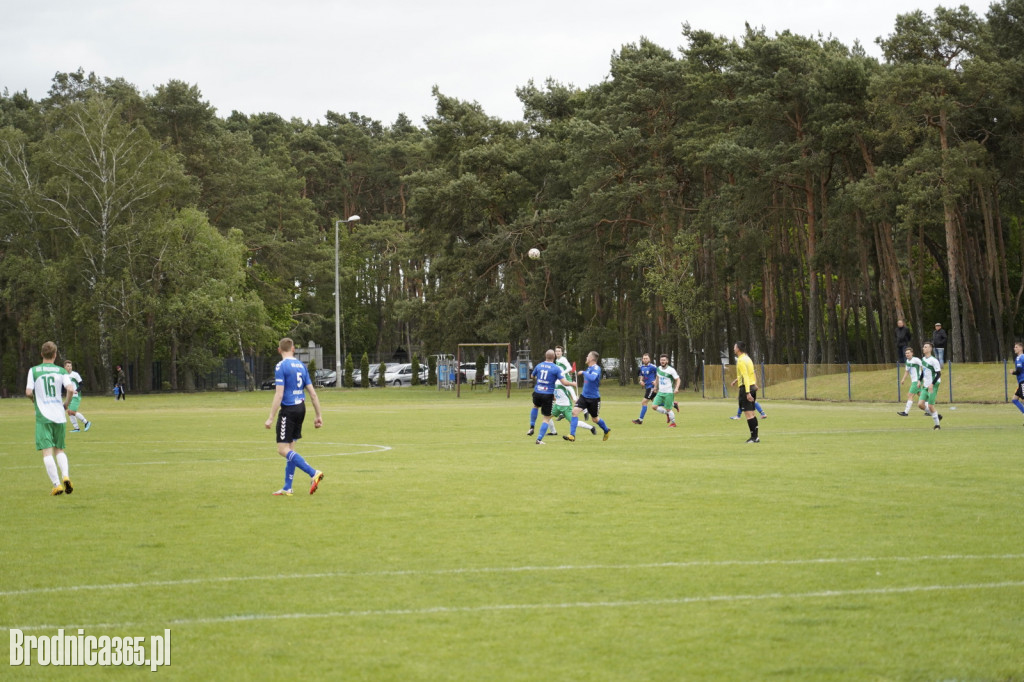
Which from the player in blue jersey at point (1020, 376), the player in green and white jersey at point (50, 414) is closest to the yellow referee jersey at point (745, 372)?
the player in blue jersey at point (1020, 376)

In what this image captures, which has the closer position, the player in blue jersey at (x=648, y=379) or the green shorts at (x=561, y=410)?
the green shorts at (x=561, y=410)

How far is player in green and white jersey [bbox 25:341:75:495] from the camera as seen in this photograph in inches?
585

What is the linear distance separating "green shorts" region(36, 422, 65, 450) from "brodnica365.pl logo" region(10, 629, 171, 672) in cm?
831

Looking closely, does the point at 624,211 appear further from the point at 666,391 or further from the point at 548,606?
the point at 548,606

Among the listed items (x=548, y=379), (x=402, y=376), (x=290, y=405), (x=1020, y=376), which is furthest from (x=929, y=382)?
(x=402, y=376)

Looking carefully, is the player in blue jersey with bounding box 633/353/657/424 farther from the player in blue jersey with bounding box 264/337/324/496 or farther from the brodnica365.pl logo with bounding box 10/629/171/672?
the brodnica365.pl logo with bounding box 10/629/171/672

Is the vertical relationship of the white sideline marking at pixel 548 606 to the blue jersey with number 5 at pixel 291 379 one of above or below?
below

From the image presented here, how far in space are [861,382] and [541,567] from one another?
3951 cm

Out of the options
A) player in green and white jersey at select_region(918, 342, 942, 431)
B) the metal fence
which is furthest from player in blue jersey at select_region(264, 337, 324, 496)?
the metal fence

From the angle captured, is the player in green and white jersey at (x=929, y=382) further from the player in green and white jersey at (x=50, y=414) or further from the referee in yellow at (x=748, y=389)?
the player in green and white jersey at (x=50, y=414)

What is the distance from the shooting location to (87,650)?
22.2 feet

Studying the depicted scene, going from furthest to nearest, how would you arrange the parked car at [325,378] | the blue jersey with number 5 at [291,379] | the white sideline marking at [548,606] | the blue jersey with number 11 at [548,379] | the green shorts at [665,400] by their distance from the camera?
the parked car at [325,378]
the green shorts at [665,400]
the blue jersey with number 11 at [548,379]
the blue jersey with number 5 at [291,379]
the white sideline marking at [548,606]

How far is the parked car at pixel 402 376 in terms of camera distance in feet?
275

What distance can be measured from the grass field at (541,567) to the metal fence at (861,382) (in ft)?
74.7
